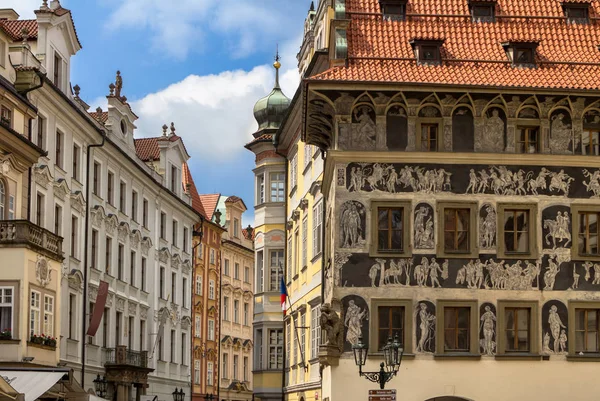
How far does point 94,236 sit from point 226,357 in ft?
116

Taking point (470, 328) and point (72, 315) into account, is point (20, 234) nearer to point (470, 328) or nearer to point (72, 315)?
point (72, 315)

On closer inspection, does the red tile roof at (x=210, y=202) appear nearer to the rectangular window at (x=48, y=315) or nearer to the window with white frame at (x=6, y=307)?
the rectangular window at (x=48, y=315)

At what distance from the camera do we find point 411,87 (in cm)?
3253

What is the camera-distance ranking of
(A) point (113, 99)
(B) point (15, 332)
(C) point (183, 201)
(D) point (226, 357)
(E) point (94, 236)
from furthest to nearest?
(D) point (226, 357)
(C) point (183, 201)
(A) point (113, 99)
(E) point (94, 236)
(B) point (15, 332)

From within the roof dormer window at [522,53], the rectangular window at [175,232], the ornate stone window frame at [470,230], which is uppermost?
the roof dormer window at [522,53]

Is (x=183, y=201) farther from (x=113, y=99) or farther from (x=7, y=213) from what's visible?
(x=7, y=213)

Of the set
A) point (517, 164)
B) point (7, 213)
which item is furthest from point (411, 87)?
point (7, 213)

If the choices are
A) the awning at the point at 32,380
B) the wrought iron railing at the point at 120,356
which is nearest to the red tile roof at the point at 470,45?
the awning at the point at 32,380

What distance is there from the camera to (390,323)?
32.5 m

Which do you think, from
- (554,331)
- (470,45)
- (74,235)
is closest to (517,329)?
(554,331)

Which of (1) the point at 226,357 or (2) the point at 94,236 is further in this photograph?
(1) the point at 226,357

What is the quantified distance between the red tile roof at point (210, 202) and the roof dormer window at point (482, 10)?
53946 mm

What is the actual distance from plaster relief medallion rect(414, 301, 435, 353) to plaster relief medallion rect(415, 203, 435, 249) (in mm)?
1540

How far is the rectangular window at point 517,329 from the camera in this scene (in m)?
32.6
